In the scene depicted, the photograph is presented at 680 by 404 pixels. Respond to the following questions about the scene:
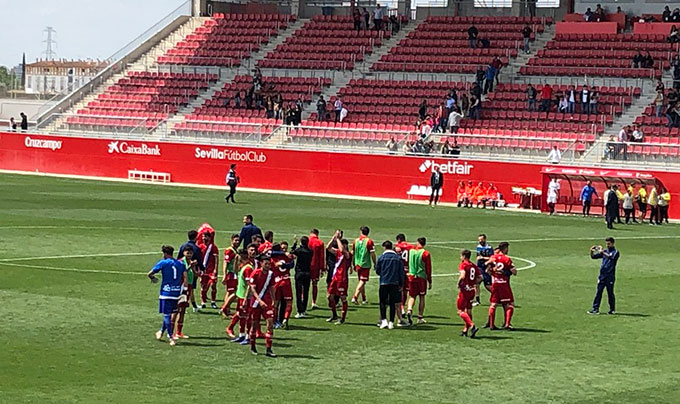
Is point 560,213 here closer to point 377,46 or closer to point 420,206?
point 420,206

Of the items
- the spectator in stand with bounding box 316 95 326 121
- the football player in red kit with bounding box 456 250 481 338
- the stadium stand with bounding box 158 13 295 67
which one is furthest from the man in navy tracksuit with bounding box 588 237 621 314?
the stadium stand with bounding box 158 13 295 67

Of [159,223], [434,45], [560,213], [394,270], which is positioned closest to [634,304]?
[394,270]

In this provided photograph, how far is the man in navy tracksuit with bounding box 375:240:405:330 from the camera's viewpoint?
21828 mm

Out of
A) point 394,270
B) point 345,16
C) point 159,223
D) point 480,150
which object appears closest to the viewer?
point 394,270

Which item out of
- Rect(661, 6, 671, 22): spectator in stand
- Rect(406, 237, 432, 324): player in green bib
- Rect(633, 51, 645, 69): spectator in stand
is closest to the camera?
Rect(406, 237, 432, 324): player in green bib

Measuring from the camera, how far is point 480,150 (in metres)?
53.2

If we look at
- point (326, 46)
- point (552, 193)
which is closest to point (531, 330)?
point (552, 193)

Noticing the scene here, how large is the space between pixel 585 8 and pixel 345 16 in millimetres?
13561

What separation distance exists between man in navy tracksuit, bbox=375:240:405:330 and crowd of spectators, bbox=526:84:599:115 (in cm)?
3596

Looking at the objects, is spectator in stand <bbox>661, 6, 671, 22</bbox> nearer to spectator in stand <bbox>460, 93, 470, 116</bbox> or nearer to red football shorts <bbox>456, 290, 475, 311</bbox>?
spectator in stand <bbox>460, 93, 470, 116</bbox>

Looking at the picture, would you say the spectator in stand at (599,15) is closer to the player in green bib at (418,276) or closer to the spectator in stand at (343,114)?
the spectator in stand at (343,114)

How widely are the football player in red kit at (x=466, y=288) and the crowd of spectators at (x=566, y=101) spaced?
36199mm

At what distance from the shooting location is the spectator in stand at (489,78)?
60.3 meters

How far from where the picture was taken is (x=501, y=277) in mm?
21891
